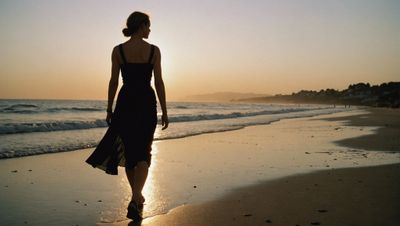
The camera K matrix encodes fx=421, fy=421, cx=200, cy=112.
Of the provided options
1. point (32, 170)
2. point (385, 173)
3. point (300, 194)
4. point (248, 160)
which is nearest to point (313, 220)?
point (300, 194)

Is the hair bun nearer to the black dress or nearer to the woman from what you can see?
the woman

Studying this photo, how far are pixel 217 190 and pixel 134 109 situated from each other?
6.43 feet

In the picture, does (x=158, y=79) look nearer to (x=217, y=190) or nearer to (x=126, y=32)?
(x=126, y=32)

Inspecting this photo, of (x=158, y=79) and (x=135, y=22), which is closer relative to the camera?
(x=135, y=22)

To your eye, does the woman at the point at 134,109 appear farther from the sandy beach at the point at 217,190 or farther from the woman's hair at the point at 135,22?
the sandy beach at the point at 217,190

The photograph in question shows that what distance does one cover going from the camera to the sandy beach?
4047 mm

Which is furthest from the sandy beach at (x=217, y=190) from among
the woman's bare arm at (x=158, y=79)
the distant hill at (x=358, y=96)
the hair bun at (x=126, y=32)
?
the distant hill at (x=358, y=96)

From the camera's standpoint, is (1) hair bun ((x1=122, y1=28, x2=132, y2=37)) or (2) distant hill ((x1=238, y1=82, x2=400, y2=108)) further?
(2) distant hill ((x1=238, y1=82, x2=400, y2=108))

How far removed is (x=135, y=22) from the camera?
3963 mm

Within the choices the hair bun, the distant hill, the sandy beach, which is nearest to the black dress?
the hair bun

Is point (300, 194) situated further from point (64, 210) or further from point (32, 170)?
point (32, 170)

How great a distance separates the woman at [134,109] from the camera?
3943 millimetres

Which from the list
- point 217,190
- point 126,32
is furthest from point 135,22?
point 217,190

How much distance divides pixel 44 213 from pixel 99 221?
69cm
